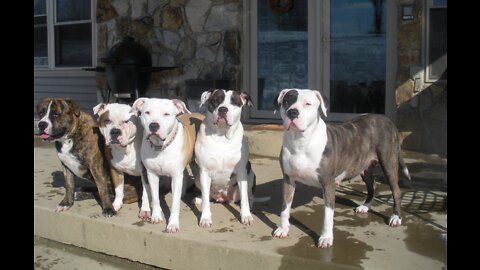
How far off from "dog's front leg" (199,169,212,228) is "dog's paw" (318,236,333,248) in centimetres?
95

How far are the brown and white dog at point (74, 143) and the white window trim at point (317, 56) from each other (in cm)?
334

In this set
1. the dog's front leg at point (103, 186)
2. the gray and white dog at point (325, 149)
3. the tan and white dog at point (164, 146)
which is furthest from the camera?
the dog's front leg at point (103, 186)

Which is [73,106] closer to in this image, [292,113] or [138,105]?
[138,105]

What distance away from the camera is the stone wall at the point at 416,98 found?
6.69 m

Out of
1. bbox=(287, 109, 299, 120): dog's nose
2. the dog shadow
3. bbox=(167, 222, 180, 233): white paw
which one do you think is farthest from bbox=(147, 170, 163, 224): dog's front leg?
bbox=(287, 109, 299, 120): dog's nose

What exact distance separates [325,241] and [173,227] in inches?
45.9

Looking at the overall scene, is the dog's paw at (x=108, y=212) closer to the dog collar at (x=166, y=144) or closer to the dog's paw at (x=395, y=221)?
the dog collar at (x=166, y=144)

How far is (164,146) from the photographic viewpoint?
411 cm

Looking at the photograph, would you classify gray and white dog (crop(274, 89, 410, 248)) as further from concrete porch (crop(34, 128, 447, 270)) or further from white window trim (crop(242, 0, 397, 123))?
white window trim (crop(242, 0, 397, 123))

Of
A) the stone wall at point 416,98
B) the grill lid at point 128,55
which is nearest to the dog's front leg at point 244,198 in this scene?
the stone wall at point 416,98

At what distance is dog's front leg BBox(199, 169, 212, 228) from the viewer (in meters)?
4.18

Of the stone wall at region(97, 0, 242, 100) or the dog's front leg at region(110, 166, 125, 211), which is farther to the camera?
the stone wall at region(97, 0, 242, 100)

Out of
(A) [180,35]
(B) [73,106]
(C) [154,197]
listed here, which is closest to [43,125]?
(B) [73,106]
